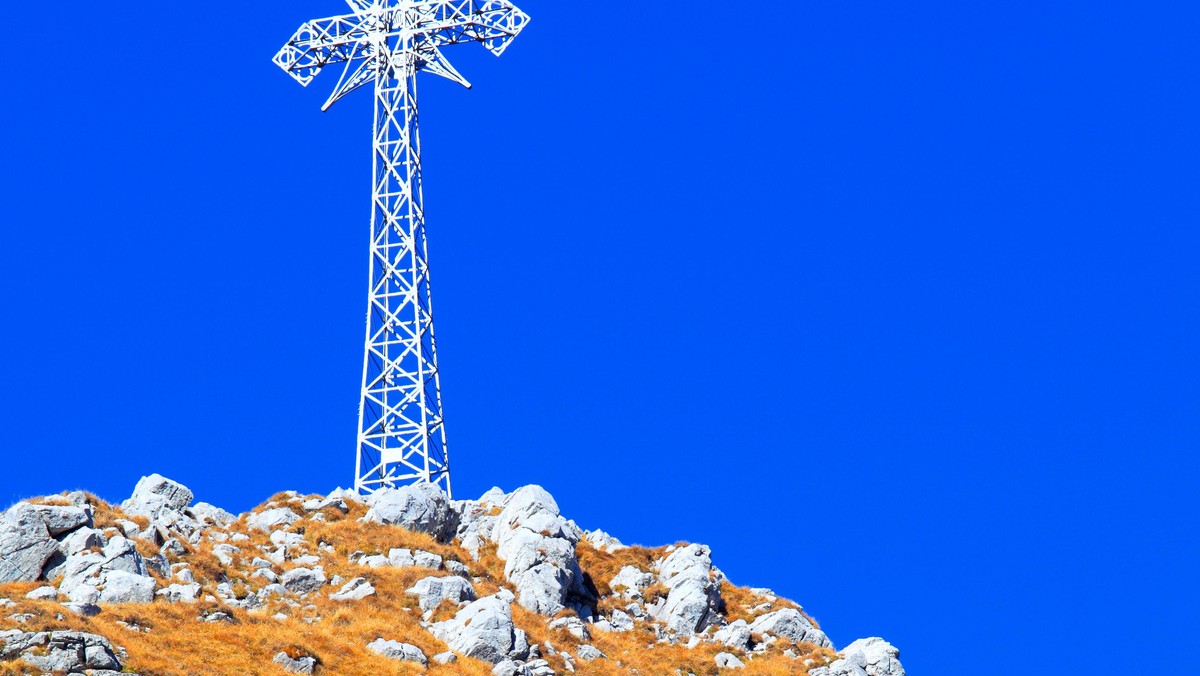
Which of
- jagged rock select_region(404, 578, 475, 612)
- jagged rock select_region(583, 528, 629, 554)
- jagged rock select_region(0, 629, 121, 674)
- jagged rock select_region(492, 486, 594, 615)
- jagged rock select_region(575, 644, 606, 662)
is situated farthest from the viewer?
jagged rock select_region(583, 528, 629, 554)

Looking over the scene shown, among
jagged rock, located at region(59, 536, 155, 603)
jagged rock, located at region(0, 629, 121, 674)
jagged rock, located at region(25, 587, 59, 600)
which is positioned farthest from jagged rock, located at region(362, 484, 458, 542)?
jagged rock, located at region(0, 629, 121, 674)

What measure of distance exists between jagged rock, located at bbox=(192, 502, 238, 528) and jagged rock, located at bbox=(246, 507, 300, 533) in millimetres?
702

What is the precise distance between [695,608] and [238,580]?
15246mm

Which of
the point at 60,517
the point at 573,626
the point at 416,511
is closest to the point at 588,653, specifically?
the point at 573,626

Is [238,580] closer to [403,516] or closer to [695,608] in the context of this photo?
[403,516]

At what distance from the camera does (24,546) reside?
4809 cm

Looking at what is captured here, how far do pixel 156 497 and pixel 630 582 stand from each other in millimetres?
16680

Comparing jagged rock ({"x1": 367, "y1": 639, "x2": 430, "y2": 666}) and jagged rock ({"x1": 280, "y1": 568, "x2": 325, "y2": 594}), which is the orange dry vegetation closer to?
jagged rock ({"x1": 367, "y1": 639, "x2": 430, "y2": 666})

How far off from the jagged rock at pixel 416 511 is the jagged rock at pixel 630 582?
610 cm

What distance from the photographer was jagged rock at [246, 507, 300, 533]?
187 feet

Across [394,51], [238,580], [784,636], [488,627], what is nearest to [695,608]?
[784,636]

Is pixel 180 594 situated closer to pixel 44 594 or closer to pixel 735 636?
pixel 44 594

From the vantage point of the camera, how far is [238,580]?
50969 mm

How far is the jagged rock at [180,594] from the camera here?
156ft
